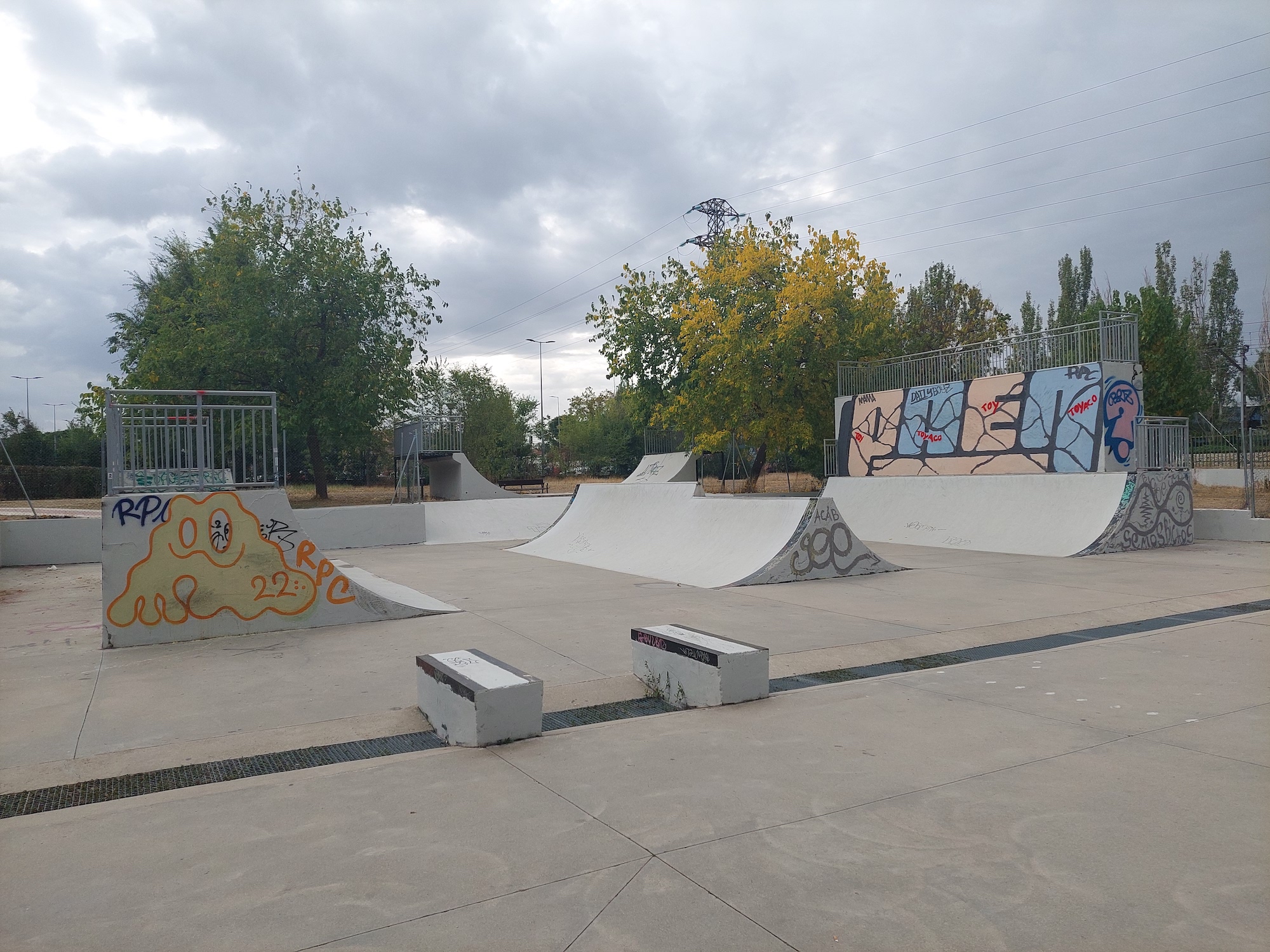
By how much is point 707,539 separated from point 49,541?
12285 millimetres

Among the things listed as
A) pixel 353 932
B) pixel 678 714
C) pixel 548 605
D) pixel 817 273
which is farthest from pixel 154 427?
pixel 817 273

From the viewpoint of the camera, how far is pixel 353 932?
239 cm

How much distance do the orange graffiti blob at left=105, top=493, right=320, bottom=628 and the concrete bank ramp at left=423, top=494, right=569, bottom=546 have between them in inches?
412

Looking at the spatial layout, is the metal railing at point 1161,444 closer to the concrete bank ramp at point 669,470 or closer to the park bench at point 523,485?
the concrete bank ramp at point 669,470

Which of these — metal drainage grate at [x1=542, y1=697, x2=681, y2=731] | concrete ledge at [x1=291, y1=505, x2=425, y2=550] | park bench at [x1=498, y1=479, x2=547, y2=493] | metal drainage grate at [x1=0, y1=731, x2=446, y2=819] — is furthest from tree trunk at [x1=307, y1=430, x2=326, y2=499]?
metal drainage grate at [x1=0, y1=731, x2=446, y2=819]

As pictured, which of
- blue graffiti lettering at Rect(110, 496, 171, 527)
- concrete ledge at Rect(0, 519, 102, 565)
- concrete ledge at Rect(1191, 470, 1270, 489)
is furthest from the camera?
concrete ledge at Rect(1191, 470, 1270, 489)

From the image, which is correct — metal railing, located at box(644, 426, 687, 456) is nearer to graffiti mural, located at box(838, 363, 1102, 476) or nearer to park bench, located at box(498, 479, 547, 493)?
park bench, located at box(498, 479, 547, 493)

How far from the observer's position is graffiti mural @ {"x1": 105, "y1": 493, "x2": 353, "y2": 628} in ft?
23.5

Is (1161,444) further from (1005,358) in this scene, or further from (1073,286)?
(1073,286)

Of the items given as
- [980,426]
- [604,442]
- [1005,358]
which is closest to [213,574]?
[980,426]

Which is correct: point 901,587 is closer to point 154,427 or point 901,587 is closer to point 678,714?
point 678,714

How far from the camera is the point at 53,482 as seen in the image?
31406 millimetres

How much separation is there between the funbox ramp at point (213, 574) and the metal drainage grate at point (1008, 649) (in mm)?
4451

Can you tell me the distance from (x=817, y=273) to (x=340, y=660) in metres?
21.9
